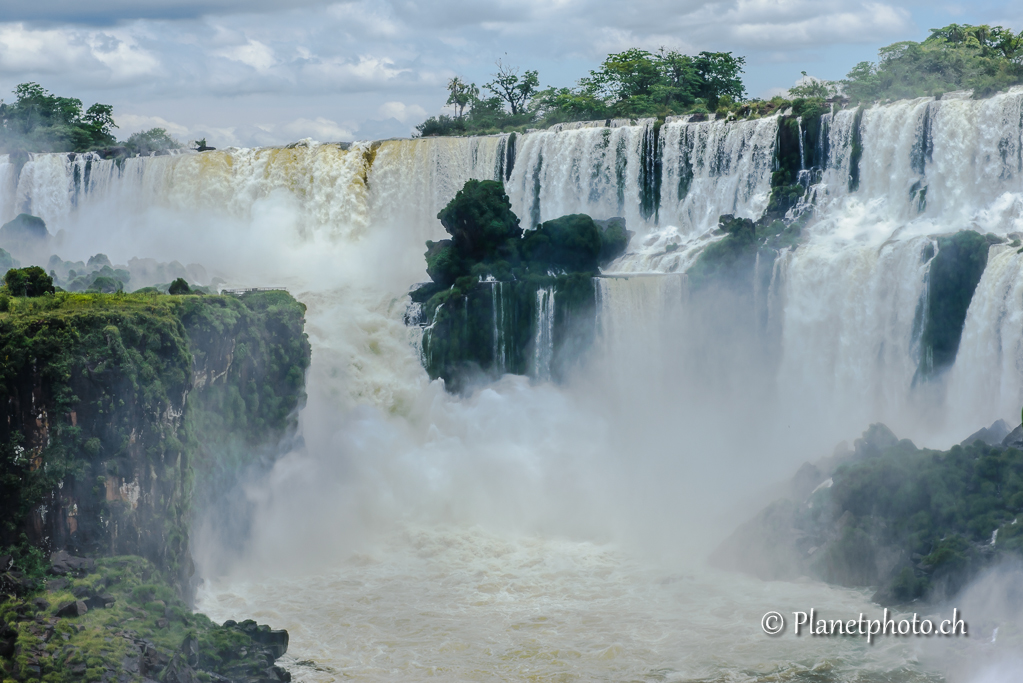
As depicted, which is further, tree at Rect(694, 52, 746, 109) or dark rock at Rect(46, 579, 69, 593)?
tree at Rect(694, 52, 746, 109)

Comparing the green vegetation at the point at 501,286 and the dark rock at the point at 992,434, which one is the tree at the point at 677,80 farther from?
the dark rock at the point at 992,434

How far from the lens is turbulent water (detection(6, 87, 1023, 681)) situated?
55.9 feet

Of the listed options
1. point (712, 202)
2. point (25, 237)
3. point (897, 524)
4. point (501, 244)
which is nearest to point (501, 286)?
point (501, 244)

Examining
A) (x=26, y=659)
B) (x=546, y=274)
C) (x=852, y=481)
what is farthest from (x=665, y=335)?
(x=26, y=659)

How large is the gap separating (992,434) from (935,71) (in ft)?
52.9

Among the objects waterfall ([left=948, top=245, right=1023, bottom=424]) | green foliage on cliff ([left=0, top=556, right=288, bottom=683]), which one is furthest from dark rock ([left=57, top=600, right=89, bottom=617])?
waterfall ([left=948, top=245, right=1023, bottom=424])

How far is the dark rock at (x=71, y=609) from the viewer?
14.1 meters

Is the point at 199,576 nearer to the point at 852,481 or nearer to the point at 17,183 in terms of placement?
the point at 852,481

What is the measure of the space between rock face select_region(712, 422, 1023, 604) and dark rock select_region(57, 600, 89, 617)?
36.3ft

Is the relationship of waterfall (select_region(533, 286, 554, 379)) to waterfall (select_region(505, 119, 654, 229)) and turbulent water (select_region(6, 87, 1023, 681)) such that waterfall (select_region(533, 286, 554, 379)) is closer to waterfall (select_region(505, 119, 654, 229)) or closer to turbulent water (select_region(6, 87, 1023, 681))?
turbulent water (select_region(6, 87, 1023, 681))

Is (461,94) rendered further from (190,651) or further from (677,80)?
(190,651)

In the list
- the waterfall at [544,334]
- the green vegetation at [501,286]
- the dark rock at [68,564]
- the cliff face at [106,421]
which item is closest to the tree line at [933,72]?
the green vegetation at [501,286]

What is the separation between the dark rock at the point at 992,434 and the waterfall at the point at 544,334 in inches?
404

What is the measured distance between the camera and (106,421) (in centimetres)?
1568
